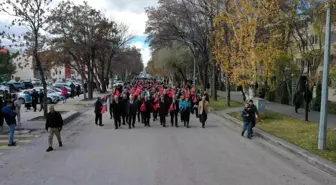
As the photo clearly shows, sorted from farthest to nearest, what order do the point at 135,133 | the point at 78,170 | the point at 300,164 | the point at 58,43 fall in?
1. the point at 58,43
2. the point at 135,133
3. the point at 300,164
4. the point at 78,170

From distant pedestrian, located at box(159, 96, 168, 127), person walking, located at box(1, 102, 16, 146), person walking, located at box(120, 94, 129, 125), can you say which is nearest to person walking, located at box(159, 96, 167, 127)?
distant pedestrian, located at box(159, 96, 168, 127)

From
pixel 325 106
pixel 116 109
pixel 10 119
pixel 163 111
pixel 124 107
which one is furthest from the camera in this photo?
pixel 163 111

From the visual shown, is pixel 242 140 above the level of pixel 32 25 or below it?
below

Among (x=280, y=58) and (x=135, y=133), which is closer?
(x=135, y=133)

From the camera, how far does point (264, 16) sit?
19.1m

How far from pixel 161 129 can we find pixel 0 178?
9.10 meters

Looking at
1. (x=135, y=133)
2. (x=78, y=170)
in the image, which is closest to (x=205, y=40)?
(x=135, y=133)

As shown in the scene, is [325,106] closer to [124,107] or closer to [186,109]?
[186,109]

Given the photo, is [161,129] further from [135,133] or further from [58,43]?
[58,43]

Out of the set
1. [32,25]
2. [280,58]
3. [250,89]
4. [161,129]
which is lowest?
[161,129]

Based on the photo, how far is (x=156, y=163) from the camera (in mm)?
9602

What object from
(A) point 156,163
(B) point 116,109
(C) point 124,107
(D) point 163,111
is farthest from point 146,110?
(A) point 156,163

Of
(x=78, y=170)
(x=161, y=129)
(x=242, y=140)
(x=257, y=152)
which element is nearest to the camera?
(x=78, y=170)

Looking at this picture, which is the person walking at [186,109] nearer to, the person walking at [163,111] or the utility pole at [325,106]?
the person walking at [163,111]
